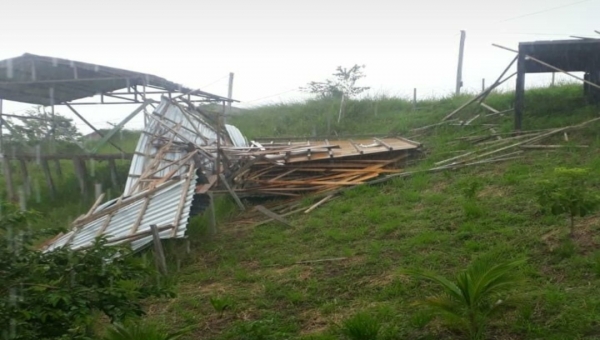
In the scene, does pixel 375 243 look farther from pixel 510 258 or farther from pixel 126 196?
pixel 126 196

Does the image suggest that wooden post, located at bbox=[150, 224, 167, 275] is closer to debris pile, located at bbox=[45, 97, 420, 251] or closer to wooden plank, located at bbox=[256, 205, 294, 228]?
debris pile, located at bbox=[45, 97, 420, 251]

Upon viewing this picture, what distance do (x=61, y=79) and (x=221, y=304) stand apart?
363 inches

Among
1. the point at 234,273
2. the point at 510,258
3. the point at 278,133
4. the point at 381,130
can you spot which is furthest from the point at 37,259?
the point at 278,133

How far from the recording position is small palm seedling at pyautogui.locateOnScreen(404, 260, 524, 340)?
18.4 feet

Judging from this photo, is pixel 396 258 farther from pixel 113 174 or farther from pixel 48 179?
pixel 48 179

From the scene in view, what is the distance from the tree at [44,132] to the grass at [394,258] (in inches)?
205

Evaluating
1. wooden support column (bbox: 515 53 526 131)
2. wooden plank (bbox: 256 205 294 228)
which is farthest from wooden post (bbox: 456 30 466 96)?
wooden plank (bbox: 256 205 294 228)

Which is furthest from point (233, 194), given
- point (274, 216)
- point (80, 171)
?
point (80, 171)

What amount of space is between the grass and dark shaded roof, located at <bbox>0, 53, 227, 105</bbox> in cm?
377

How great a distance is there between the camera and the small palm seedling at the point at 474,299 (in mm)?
5602

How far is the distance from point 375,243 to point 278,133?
1065cm

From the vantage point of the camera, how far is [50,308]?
4.27m

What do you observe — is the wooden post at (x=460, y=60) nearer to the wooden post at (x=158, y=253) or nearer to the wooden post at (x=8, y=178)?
the wooden post at (x=8, y=178)

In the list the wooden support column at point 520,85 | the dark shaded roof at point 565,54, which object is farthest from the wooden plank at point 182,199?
the dark shaded roof at point 565,54
